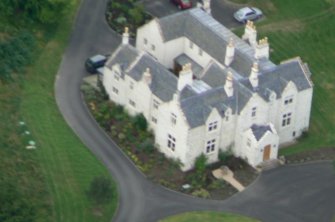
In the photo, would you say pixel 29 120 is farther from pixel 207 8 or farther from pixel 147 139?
pixel 207 8

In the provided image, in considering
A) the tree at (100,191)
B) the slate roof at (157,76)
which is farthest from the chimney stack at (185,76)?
the tree at (100,191)

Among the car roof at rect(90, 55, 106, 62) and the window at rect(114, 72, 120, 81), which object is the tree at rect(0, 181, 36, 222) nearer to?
the window at rect(114, 72, 120, 81)

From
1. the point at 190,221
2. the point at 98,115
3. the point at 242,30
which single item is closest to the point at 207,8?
the point at 242,30

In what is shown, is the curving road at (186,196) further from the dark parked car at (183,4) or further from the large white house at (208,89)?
the dark parked car at (183,4)

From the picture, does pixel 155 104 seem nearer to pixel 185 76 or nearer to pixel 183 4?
pixel 185 76

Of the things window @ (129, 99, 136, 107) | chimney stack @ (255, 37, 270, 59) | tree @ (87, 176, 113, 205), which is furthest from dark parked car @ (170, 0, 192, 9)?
tree @ (87, 176, 113, 205)

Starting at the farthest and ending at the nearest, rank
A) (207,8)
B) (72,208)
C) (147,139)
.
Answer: (207,8) → (147,139) → (72,208)

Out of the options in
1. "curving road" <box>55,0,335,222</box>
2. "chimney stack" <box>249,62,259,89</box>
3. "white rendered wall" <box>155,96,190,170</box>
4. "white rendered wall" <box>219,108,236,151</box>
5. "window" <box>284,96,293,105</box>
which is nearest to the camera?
"curving road" <box>55,0,335,222</box>

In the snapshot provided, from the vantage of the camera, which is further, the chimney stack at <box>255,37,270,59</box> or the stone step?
the chimney stack at <box>255,37,270,59</box>
